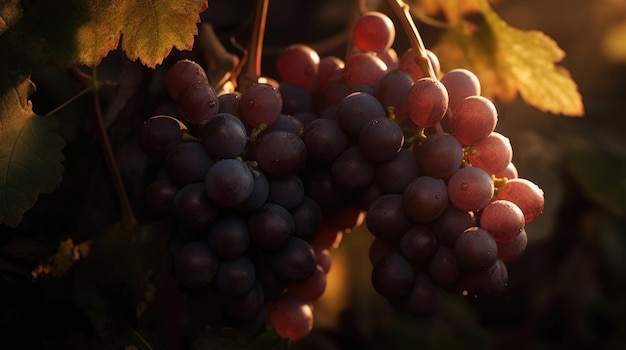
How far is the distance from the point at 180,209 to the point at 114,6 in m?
0.25

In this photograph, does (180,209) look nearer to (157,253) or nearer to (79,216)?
(157,253)

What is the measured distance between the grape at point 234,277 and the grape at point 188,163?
0.10 m

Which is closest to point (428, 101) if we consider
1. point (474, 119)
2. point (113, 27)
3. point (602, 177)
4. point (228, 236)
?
point (474, 119)

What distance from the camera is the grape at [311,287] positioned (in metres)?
0.90

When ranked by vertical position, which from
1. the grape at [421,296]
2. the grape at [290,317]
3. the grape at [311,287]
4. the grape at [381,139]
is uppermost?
the grape at [381,139]

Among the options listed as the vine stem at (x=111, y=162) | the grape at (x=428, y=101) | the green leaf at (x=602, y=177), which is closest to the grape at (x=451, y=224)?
the grape at (x=428, y=101)

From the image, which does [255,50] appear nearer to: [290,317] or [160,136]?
[160,136]

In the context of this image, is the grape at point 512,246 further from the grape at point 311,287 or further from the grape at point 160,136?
the grape at point 160,136

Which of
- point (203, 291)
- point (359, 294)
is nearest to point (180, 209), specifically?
point (203, 291)

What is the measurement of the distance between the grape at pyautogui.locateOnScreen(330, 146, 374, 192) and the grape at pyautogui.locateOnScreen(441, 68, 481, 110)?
136 mm

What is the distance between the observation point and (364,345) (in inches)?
70.0

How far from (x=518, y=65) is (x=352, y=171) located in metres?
0.50

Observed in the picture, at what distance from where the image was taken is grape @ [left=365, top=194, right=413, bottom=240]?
796mm

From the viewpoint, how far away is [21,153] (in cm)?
78
